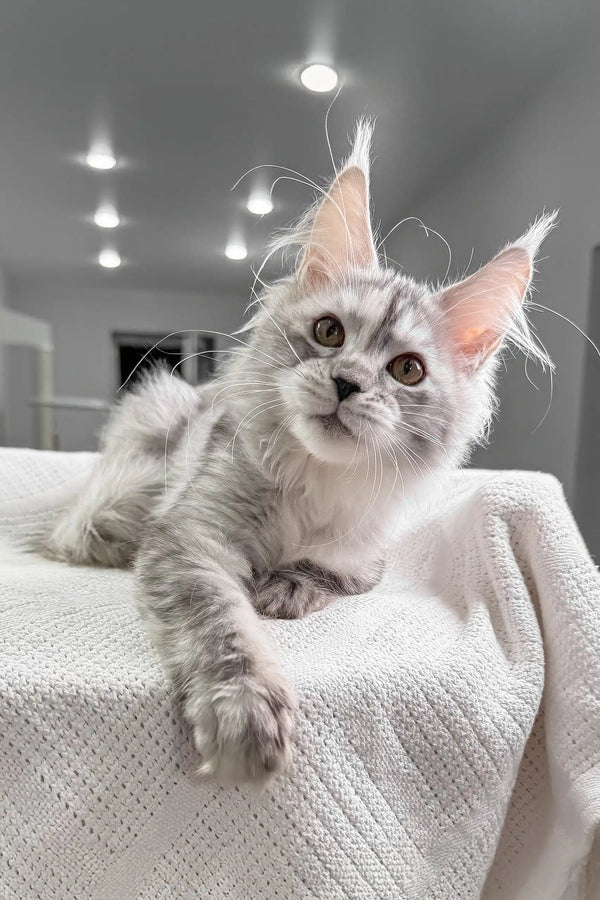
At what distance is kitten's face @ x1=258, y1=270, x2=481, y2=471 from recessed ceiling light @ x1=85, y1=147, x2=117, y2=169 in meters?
1.04

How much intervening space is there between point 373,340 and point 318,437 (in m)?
0.19

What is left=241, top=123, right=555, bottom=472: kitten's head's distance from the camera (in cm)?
82

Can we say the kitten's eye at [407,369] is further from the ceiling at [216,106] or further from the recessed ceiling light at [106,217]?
the recessed ceiling light at [106,217]

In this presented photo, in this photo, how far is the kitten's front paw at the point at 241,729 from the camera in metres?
0.57

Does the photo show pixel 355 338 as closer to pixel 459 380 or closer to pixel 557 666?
pixel 459 380

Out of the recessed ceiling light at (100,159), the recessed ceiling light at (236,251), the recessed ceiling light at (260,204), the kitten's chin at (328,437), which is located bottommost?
the kitten's chin at (328,437)

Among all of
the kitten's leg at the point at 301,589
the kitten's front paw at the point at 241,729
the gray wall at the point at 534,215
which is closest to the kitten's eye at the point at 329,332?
the kitten's leg at the point at 301,589

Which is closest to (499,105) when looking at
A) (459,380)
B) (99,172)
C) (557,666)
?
(459,380)

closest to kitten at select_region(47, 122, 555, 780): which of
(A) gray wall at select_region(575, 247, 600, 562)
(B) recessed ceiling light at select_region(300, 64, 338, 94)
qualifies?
(A) gray wall at select_region(575, 247, 600, 562)

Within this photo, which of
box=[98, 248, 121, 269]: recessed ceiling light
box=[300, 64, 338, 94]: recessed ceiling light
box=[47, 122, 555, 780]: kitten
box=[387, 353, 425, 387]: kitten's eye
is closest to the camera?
box=[47, 122, 555, 780]: kitten

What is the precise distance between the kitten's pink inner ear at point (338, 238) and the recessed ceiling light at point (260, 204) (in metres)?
0.79

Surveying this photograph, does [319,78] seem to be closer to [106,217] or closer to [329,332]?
[106,217]

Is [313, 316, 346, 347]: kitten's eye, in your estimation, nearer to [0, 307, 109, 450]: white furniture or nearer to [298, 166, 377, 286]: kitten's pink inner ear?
[298, 166, 377, 286]: kitten's pink inner ear

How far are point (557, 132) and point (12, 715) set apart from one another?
1.65 meters
